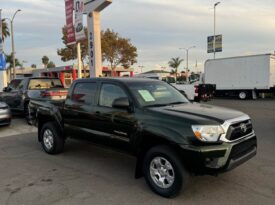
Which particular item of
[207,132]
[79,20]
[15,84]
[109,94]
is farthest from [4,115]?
[79,20]

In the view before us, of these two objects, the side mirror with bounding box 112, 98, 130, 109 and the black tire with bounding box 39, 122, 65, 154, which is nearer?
Answer: the side mirror with bounding box 112, 98, 130, 109

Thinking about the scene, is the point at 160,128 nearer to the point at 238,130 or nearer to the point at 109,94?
the point at 238,130

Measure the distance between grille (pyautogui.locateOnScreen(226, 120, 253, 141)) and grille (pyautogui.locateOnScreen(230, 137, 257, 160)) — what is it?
0.42 ft

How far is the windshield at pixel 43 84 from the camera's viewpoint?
12569 mm

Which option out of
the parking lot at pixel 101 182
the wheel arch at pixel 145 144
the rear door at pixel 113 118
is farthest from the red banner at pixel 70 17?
the wheel arch at pixel 145 144

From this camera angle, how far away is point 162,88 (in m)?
5.88

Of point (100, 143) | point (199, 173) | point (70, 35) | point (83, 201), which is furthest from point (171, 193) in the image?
point (70, 35)

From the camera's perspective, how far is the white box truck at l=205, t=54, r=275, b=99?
24.4 meters

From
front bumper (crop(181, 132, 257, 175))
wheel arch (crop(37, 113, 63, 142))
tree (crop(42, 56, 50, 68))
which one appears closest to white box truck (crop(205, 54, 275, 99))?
wheel arch (crop(37, 113, 63, 142))

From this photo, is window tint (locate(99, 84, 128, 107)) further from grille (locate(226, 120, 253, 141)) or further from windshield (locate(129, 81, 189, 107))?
grille (locate(226, 120, 253, 141))

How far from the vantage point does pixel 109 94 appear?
18.5 feet

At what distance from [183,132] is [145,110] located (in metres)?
0.84

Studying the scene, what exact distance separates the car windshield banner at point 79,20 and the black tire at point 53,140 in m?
11.4

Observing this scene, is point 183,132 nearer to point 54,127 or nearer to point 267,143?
point 54,127
